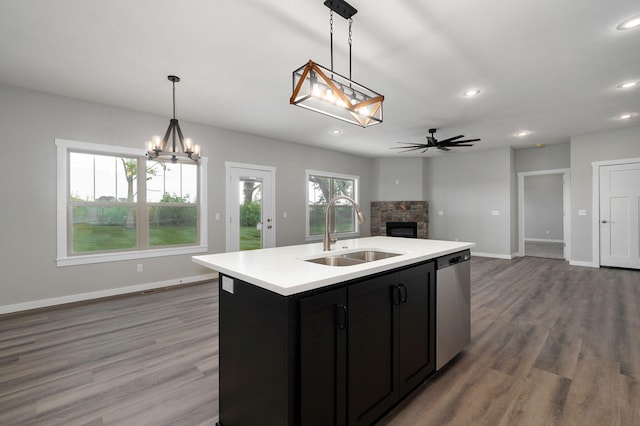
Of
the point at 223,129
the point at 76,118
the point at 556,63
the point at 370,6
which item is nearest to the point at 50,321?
the point at 76,118

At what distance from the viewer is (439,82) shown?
3.51m

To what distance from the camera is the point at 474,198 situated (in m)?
7.67

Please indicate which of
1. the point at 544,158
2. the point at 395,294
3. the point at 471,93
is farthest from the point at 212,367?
the point at 544,158

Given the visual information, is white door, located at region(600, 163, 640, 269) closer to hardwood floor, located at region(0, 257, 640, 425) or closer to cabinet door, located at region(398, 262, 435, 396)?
hardwood floor, located at region(0, 257, 640, 425)

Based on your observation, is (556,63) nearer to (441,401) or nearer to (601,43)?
(601,43)

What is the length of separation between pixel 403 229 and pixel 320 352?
7229 millimetres

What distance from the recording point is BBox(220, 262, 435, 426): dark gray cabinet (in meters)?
1.26

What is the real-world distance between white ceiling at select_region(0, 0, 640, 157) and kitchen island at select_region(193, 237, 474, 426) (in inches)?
74.2

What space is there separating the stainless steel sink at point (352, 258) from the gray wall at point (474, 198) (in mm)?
6108

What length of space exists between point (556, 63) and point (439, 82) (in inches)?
44.0

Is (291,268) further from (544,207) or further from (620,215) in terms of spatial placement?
(544,207)

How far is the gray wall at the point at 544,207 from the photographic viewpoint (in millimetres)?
10094

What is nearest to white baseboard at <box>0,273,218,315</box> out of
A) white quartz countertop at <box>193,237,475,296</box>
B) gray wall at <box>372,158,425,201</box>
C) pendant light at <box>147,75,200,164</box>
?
pendant light at <box>147,75,200,164</box>

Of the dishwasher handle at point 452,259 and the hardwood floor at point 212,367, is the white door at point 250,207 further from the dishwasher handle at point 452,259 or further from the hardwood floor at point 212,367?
the dishwasher handle at point 452,259
